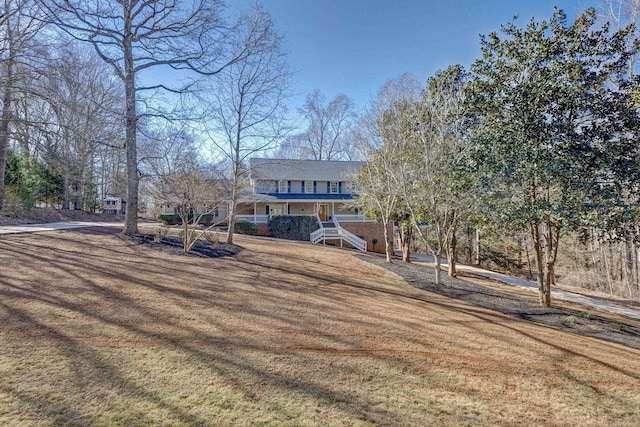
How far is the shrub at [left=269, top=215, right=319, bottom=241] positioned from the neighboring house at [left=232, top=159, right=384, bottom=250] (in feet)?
2.80

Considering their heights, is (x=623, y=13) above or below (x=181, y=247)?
above

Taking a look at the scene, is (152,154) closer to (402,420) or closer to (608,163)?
(402,420)

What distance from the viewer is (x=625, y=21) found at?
10797 millimetres

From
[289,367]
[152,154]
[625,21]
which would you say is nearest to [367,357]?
[289,367]

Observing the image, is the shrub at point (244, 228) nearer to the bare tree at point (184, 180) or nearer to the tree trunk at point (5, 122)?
the bare tree at point (184, 180)

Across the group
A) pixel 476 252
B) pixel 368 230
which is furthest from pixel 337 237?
pixel 476 252

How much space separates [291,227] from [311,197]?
175 inches

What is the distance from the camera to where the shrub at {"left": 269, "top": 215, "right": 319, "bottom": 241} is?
23578 millimetres

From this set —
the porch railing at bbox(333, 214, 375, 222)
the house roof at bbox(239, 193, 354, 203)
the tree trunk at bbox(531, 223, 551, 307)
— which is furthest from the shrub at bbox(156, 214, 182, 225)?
the tree trunk at bbox(531, 223, 551, 307)

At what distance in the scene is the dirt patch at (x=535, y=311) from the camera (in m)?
7.23

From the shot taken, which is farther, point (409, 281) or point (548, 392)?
point (409, 281)

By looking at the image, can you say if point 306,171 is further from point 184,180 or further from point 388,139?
point 184,180

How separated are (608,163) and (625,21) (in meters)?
7.36

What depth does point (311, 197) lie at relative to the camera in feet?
88.8
